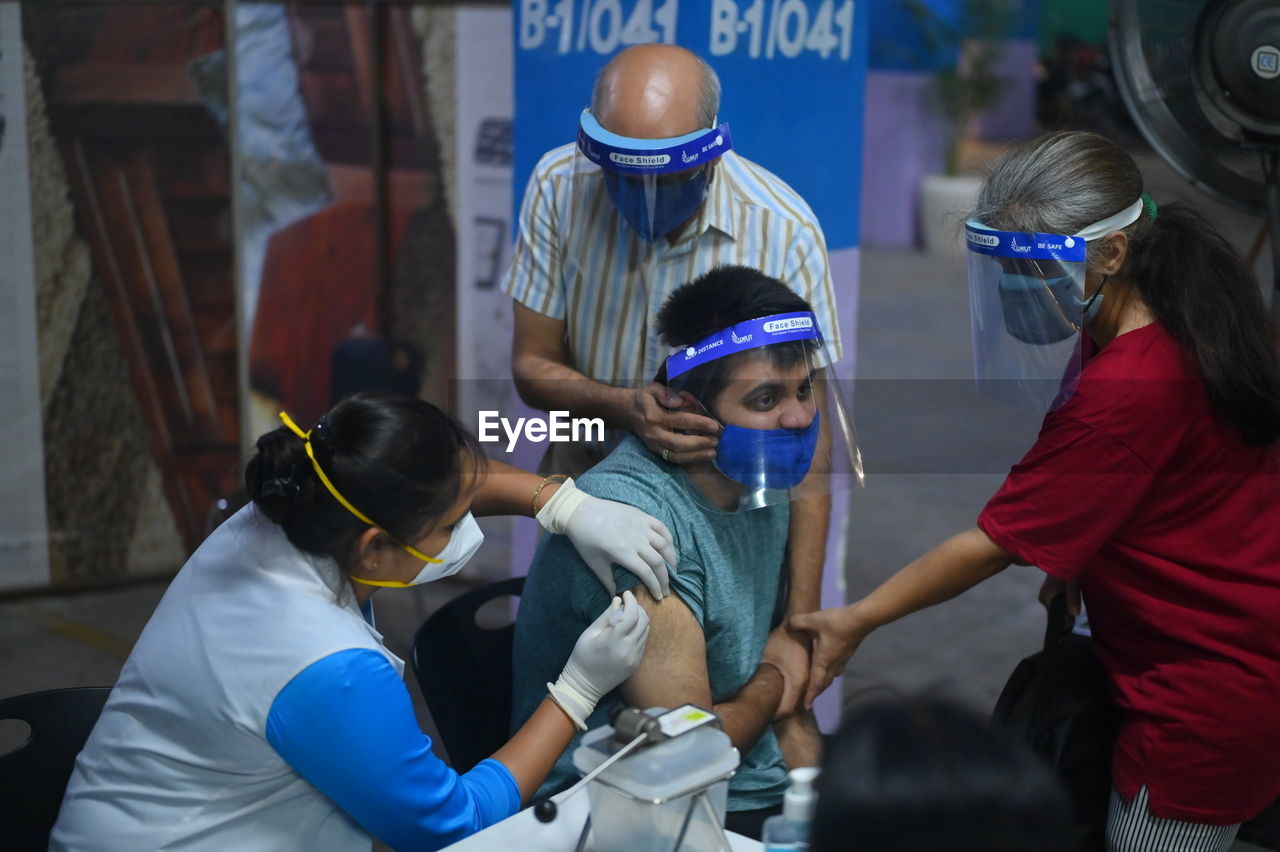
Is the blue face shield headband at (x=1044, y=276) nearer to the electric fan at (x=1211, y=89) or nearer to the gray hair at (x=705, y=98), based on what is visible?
the gray hair at (x=705, y=98)

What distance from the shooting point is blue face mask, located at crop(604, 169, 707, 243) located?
2312 mm

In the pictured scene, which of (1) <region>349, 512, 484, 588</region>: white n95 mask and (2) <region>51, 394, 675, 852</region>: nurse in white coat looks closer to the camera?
(2) <region>51, 394, 675, 852</region>: nurse in white coat

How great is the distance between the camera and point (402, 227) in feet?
15.0

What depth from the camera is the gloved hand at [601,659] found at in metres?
1.84

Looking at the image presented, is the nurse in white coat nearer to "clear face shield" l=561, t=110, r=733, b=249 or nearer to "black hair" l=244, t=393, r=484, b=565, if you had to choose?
"black hair" l=244, t=393, r=484, b=565

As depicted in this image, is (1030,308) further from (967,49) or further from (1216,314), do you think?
(967,49)

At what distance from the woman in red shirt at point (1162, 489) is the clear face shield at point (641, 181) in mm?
538

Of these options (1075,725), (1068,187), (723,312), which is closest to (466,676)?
(723,312)

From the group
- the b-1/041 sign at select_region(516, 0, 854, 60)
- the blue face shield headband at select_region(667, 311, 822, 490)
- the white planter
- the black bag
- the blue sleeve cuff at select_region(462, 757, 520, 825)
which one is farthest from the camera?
the white planter

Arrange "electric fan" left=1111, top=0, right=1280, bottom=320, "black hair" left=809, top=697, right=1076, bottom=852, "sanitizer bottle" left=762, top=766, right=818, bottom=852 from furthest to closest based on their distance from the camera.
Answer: "electric fan" left=1111, top=0, right=1280, bottom=320 < "sanitizer bottle" left=762, top=766, right=818, bottom=852 < "black hair" left=809, top=697, right=1076, bottom=852

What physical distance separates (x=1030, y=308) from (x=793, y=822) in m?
0.89

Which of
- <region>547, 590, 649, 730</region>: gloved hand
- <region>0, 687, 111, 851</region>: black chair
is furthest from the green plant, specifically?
<region>0, 687, 111, 851</region>: black chair

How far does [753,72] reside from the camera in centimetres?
307

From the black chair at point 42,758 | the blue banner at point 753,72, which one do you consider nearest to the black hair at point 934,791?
the black chair at point 42,758
